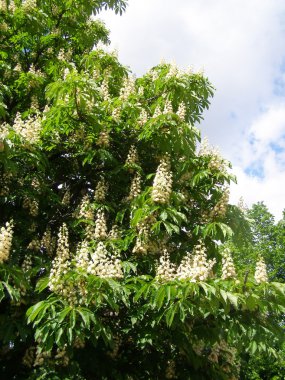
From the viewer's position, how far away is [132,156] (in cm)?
595

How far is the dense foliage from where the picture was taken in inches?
162

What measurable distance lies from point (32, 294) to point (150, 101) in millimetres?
3601

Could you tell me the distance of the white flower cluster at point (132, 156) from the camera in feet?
19.4

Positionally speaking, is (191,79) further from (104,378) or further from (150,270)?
(104,378)

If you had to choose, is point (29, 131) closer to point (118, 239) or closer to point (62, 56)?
point (118, 239)

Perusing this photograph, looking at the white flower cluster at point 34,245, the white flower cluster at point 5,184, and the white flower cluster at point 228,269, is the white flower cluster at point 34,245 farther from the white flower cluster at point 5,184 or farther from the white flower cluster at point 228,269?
the white flower cluster at point 228,269

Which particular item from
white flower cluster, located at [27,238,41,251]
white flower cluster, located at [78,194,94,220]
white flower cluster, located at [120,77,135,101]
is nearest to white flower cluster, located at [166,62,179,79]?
white flower cluster, located at [120,77,135,101]

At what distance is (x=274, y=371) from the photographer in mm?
19469

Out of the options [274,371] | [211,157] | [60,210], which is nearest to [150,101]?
[211,157]

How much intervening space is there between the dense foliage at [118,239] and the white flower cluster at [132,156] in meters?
0.02

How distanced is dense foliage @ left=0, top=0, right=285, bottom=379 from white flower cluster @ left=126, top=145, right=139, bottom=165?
0.05ft

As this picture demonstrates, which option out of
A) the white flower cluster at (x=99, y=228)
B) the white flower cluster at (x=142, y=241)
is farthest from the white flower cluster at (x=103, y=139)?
the white flower cluster at (x=142, y=241)

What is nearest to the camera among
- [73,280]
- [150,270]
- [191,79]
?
[73,280]

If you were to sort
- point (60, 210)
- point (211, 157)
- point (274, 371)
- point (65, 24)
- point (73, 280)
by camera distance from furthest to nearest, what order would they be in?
point (274, 371)
point (65, 24)
point (60, 210)
point (211, 157)
point (73, 280)
